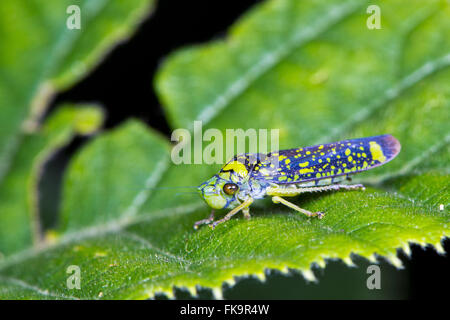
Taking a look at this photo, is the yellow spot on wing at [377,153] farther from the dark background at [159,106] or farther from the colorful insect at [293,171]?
the dark background at [159,106]

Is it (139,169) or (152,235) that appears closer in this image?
(152,235)

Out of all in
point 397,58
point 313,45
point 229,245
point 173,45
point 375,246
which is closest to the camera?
point 375,246

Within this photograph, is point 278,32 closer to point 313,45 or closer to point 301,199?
point 313,45

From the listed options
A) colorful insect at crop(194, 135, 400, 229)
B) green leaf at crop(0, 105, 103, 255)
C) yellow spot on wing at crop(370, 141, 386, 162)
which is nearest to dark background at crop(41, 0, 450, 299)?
green leaf at crop(0, 105, 103, 255)

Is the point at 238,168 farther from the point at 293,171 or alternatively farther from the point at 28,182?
the point at 28,182

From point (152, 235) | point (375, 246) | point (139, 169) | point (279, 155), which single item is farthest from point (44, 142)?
point (375, 246)

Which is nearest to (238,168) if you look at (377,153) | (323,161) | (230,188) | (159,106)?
(230,188)

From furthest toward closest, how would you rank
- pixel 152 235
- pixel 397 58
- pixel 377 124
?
pixel 397 58 → pixel 377 124 → pixel 152 235

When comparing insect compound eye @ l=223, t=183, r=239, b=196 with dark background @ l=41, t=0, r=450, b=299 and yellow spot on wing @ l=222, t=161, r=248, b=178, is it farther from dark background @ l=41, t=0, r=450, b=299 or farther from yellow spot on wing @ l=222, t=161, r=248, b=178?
dark background @ l=41, t=0, r=450, b=299
